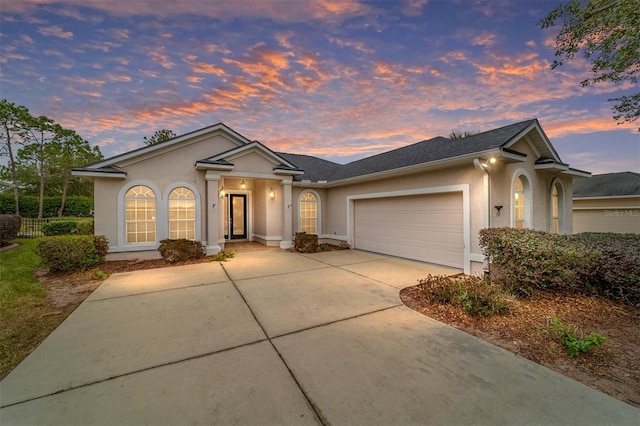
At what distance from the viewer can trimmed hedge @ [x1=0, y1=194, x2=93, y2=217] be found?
68.8 feet

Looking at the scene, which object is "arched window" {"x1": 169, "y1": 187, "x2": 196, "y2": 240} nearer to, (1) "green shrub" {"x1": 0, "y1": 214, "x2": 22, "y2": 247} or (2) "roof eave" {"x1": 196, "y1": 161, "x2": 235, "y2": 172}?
(2) "roof eave" {"x1": 196, "y1": 161, "x2": 235, "y2": 172}

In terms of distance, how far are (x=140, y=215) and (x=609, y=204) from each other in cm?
2211

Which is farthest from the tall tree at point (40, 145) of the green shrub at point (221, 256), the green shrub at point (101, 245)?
the green shrub at point (221, 256)

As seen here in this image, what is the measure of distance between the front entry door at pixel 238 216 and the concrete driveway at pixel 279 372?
894 cm

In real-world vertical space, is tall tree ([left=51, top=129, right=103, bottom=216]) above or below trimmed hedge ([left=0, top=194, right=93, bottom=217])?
above

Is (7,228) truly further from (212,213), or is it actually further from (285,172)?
(285,172)

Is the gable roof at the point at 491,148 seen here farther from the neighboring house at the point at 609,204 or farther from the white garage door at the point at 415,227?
the neighboring house at the point at 609,204

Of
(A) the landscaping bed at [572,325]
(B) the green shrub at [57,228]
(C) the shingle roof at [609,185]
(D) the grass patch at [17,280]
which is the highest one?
(C) the shingle roof at [609,185]

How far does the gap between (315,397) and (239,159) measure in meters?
9.76

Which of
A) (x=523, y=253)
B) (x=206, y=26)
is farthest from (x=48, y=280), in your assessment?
(x=523, y=253)

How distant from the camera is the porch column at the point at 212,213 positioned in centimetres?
969

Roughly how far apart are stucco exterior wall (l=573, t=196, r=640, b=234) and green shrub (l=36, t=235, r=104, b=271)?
22581mm

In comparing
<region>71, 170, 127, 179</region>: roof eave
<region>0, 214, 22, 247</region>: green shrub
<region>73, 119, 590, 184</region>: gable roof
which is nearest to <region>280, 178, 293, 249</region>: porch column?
<region>73, 119, 590, 184</region>: gable roof

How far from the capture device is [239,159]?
1046 centimetres
